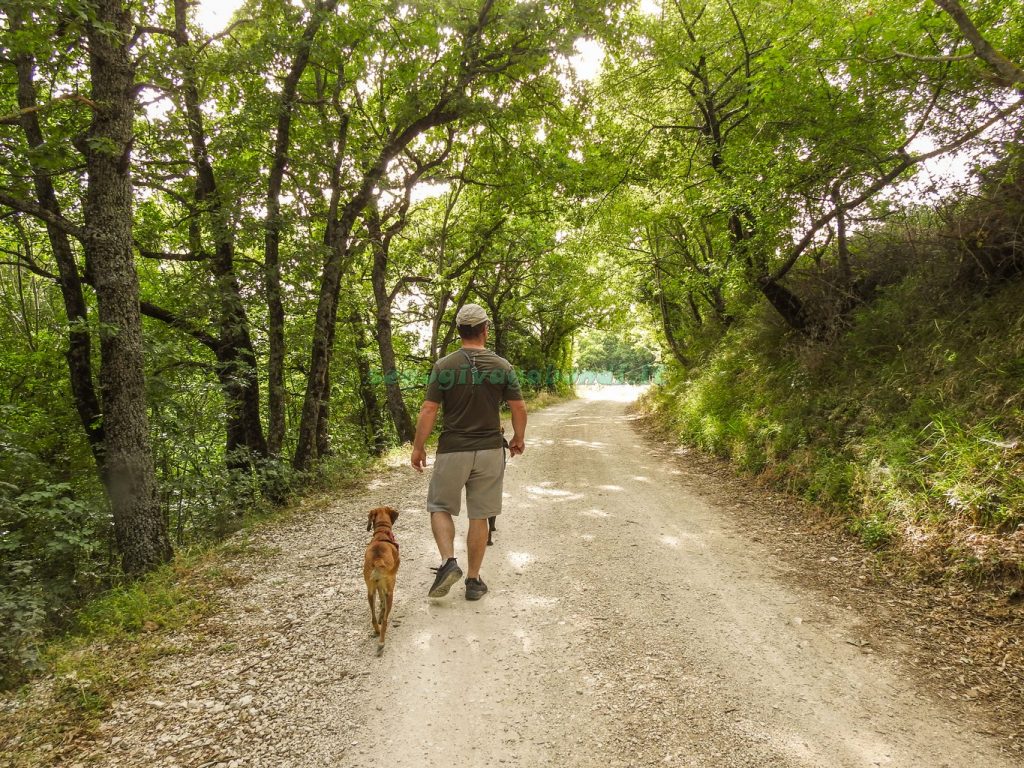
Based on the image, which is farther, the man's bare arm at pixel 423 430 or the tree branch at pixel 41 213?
the tree branch at pixel 41 213

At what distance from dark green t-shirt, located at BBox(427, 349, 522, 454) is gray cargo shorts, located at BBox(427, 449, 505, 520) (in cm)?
7

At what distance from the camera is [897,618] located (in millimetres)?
3602

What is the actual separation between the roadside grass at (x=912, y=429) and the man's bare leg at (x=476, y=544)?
383 centimetres

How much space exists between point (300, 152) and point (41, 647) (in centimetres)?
773

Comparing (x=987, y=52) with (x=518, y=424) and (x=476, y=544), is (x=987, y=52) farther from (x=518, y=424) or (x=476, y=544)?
(x=476, y=544)

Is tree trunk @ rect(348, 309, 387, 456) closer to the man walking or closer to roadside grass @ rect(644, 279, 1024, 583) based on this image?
the man walking

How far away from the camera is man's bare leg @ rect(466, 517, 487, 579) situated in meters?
3.88

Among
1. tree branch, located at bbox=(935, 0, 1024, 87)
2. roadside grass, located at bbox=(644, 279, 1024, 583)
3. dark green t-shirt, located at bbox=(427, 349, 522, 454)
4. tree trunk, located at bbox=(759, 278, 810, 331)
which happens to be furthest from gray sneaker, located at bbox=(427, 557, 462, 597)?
tree trunk, located at bbox=(759, 278, 810, 331)

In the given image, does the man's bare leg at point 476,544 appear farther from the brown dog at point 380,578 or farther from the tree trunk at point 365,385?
the tree trunk at point 365,385

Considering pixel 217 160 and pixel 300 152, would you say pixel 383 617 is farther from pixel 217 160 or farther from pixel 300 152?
pixel 217 160

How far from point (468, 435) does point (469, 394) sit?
13.3 inches

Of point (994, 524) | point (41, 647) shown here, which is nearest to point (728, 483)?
point (994, 524)

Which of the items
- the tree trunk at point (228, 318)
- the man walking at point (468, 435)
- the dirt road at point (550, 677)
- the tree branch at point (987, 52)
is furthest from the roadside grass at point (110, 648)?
the tree branch at point (987, 52)

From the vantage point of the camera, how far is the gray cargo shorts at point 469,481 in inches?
150
